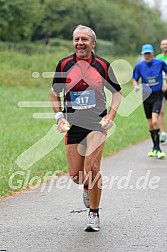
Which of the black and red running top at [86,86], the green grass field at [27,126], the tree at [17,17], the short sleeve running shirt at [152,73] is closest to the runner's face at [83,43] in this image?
the black and red running top at [86,86]

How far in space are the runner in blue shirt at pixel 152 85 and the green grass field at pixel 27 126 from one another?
1.24 meters

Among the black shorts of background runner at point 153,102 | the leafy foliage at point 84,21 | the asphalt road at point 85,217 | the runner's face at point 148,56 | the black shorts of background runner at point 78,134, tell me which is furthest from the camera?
the leafy foliage at point 84,21

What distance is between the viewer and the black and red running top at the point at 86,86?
681 centimetres

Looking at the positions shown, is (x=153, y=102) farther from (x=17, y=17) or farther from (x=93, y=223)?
(x=17, y=17)

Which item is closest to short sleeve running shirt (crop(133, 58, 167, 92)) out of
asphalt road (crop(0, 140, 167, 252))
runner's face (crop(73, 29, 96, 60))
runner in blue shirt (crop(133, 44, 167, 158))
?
runner in blue shirt (crop(133, 44, 167, 158))

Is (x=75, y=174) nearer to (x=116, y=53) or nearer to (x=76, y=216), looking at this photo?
(x=76, y=216)

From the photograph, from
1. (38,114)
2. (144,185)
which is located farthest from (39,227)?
(38,114)

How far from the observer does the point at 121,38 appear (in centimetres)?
7438

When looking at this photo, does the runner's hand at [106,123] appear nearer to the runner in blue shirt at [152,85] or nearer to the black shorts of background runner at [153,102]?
the runner in blue shirt at [152,85]

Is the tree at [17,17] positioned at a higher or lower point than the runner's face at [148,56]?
higher

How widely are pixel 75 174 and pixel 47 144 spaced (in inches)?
291

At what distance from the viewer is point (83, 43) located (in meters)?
6.74

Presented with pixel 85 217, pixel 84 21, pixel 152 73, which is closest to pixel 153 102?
pixel 152 73

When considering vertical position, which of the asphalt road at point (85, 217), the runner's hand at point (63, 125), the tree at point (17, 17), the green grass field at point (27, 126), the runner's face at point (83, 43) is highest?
the tree at point (17, 17)
